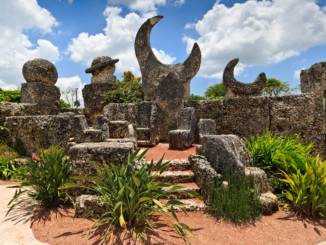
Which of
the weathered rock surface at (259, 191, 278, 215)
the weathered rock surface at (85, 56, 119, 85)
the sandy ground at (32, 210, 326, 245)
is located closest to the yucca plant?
the sandy ground at (32, 210, 326, 245)

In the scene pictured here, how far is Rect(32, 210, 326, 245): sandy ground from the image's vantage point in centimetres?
296

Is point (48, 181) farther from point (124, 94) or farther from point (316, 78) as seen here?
point (316, 78)

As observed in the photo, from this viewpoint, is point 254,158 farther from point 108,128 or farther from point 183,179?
point 108,128

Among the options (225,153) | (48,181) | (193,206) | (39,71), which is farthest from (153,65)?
(193,206)

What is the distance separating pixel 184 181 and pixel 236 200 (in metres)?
1.12

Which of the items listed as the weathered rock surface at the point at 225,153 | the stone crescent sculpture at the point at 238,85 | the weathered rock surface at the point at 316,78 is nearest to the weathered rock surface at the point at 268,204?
the weathered rock surface at the point at 225,153

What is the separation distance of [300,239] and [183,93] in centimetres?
561

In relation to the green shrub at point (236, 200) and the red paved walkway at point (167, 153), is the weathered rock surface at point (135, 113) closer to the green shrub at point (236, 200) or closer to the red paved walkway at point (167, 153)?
the red paved walkway at point (167, 153)

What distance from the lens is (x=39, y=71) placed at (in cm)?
1000

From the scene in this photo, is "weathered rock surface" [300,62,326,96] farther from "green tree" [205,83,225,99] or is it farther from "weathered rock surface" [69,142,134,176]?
"green tree" [205,83,225,99]

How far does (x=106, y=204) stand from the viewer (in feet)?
10.7

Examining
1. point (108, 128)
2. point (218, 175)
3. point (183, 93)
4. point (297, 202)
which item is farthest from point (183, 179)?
point (183, 93)

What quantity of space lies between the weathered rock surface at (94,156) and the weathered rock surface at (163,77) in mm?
4356

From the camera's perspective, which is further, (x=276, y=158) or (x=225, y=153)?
(x=276, y=158)
